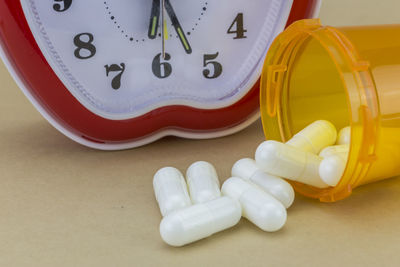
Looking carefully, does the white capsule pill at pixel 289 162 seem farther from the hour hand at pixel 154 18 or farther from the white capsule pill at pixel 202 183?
the hour hand at pixel 154 18

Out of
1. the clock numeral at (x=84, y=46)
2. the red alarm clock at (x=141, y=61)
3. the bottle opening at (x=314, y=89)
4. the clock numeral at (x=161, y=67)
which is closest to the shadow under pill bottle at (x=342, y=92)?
the bottle opening at (x=314, y=89)

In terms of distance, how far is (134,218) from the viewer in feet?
3.66

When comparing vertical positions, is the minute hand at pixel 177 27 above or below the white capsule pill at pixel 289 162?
above

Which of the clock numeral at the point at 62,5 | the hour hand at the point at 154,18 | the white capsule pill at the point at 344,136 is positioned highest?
the clock numeral at the point at 62,5

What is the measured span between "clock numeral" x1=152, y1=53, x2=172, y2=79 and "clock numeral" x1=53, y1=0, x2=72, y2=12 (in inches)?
8.8

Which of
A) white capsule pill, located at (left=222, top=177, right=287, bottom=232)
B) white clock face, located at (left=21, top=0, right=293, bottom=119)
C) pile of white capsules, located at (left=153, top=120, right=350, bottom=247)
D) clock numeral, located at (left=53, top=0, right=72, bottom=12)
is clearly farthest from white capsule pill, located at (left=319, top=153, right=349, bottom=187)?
clock numeral, located at (left=53, top=0, right=72, bottom=12)

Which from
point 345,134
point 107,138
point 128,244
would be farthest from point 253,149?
point 128,244

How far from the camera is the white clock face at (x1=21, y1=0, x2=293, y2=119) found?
1.26 metres

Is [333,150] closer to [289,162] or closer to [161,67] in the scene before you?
[289,162]

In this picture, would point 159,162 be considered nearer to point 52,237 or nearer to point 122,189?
point 122,189

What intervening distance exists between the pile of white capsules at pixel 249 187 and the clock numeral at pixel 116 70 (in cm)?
25

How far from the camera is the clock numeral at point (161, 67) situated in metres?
1.35

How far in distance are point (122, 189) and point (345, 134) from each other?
493 millimetres

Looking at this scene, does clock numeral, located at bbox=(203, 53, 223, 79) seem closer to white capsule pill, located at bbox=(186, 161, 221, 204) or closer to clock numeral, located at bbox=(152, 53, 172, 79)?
clock numeral, located at bbox=(152, 53, 172, 79)
